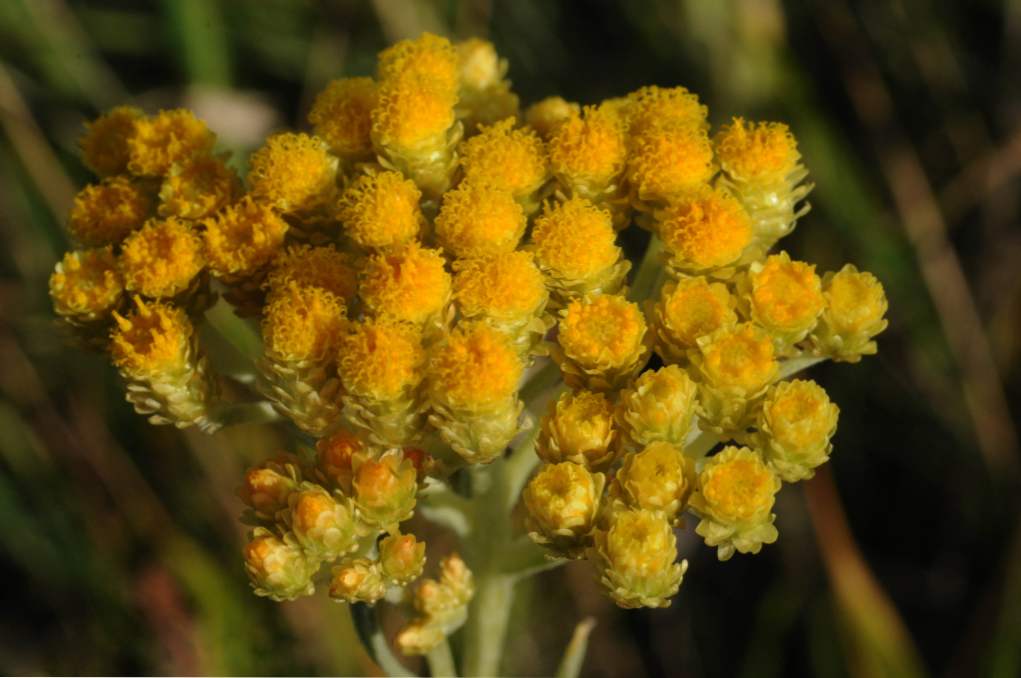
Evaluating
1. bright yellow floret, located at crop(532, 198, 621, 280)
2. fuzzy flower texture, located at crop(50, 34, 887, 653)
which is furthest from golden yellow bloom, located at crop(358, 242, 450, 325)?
bright yellow floret, located at crop(532, 198, 621, 280)

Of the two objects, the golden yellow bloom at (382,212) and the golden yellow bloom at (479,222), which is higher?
the golden yellow bloom at (382,212)

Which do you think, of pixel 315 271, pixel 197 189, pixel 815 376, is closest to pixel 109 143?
pixel 197 189

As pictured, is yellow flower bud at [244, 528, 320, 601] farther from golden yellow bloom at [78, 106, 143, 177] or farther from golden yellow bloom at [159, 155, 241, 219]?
golden yellow bloom at [78, 106, 143, 177]

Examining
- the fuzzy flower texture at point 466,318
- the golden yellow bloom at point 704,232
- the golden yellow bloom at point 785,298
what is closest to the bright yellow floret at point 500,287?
the fuzzy flower texture at point 466,318

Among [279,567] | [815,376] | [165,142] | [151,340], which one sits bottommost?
[815,376]

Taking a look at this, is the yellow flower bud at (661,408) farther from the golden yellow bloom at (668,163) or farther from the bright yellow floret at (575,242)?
the golden yellow bloom at (668,163)

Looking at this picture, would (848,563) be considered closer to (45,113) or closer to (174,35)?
(174,35)

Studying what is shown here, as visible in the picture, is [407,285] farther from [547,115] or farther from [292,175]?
[547,115]
